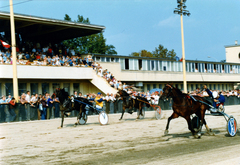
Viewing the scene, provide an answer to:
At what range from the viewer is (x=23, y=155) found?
8883mm

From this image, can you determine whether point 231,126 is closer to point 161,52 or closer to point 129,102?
point 129,102

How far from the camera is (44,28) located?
110 feet

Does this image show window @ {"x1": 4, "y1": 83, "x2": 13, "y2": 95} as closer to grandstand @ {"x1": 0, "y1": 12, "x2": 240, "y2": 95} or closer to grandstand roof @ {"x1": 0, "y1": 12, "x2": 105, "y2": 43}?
grandstand @ {"x1": 0, "y1": 12, "x2": 240, "y2": 95}

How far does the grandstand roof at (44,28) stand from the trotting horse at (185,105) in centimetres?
2066

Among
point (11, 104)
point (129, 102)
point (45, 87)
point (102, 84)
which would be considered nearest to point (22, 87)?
point (45, 87)

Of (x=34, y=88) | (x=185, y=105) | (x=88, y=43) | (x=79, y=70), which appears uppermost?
(x=88, y=43)

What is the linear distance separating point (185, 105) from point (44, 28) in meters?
25.6

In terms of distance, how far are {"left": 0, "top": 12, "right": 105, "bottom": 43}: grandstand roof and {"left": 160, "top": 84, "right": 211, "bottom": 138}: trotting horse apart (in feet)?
67.8

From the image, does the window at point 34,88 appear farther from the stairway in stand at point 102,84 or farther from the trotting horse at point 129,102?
the trotting horse at point 129,102

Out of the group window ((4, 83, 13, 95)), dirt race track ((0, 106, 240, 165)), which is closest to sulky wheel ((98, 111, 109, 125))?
dirt race track ((0, 106, 240, 165))

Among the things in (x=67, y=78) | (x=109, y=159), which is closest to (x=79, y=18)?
(x=67, y=78)

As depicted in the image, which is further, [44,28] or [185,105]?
[44,28]

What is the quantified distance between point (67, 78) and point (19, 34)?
8.56m

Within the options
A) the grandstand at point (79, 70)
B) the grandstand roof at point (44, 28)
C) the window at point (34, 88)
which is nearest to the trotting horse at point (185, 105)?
the grandstand at point (79, 70)
